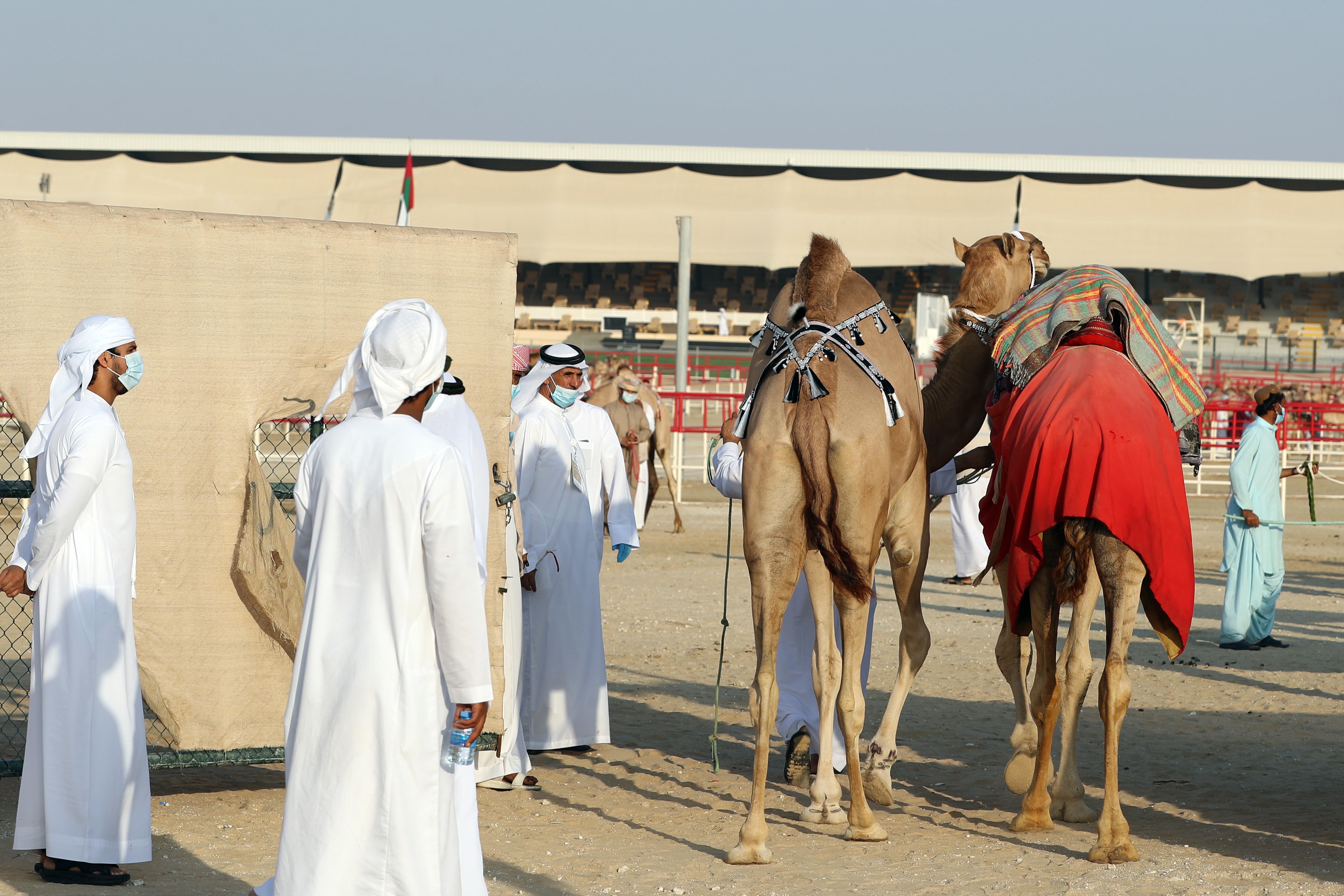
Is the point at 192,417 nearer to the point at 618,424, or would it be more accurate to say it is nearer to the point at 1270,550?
the point at 1270,550

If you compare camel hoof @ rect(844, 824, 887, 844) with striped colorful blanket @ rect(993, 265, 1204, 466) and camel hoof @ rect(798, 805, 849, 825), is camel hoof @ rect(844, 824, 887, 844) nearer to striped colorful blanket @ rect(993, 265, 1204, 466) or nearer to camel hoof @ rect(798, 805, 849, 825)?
camel hoof @ rect(798, 805, 849, 825)

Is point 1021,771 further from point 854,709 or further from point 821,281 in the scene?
point 821,281

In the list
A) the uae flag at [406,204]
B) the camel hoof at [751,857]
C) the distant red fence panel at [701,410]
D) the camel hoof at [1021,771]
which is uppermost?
Result: the uae flag at [406,204]

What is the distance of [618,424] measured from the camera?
49.3 ft

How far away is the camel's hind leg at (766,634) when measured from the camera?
516 cm

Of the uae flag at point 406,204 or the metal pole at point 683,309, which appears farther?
the metal pole at point 683,309

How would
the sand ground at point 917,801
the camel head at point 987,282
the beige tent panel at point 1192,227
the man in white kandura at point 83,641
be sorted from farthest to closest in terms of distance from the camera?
1. the beige tent panel at point 1192,227
2. the camel head at point 987,282
3. the sand ground at point 917,801
4. the man in white kandura at point 83,641

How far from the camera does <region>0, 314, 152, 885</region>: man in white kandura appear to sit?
475 cm

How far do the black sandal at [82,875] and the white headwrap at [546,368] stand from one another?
305cm

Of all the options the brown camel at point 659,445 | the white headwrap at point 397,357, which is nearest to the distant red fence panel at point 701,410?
the brown camel at point 659,445

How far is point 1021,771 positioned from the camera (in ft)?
19.3

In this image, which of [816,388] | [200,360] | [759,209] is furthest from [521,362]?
[759,209]

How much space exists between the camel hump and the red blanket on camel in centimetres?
86

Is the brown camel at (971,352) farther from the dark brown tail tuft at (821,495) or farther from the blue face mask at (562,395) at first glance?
the blue face mask at (562,395)
